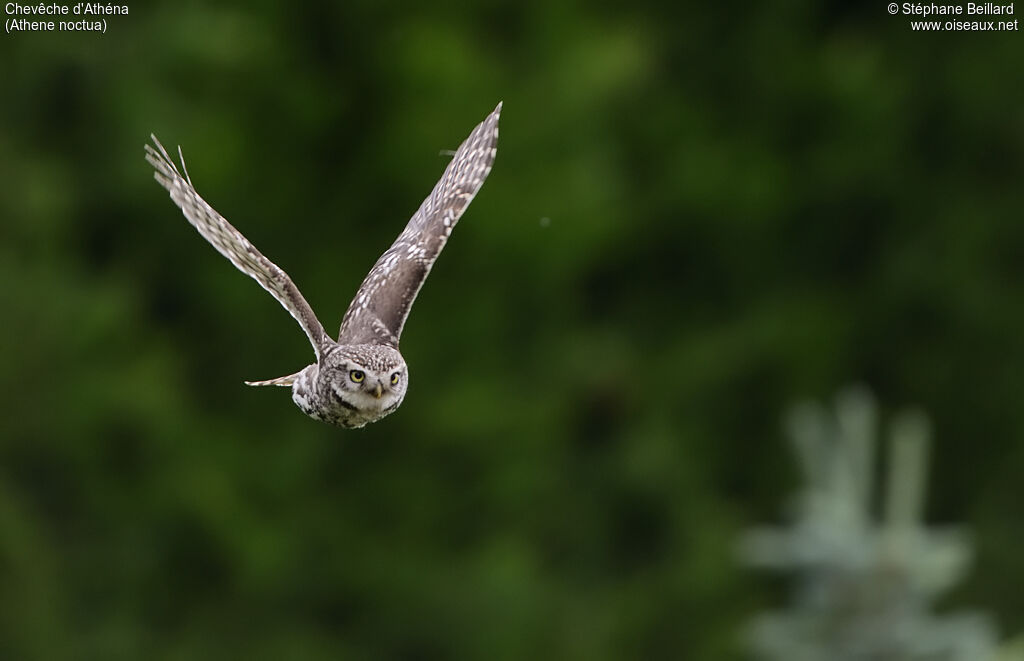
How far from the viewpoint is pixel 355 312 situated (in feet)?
11.5

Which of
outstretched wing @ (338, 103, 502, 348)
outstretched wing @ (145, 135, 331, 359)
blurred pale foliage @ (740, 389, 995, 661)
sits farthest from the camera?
blurred pale foliage @ (740, 389, 995, 661)

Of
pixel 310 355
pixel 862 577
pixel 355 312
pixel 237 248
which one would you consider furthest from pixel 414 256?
pixel 310 355

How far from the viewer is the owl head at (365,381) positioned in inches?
121

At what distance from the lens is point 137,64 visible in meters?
10.7

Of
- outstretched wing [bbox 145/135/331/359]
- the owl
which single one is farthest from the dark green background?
outstretched wing [bbox 145/135/331/359]

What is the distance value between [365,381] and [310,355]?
6.70 metres

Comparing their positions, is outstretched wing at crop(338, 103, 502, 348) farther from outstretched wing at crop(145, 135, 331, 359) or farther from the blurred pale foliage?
the blurred pale foliage

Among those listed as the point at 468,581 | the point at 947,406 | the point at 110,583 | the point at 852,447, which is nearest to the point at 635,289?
the point at 947,406

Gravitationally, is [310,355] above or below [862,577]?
above

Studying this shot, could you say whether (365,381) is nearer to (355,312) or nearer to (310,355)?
(355,312)

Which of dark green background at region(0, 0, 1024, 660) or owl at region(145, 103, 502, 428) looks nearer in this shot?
owl at region(145, 103, 502, 428)

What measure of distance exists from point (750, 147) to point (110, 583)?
6600mm

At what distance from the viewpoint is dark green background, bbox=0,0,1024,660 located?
10.5m

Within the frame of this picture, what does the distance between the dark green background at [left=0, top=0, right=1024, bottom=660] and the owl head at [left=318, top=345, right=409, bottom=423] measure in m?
6.20
